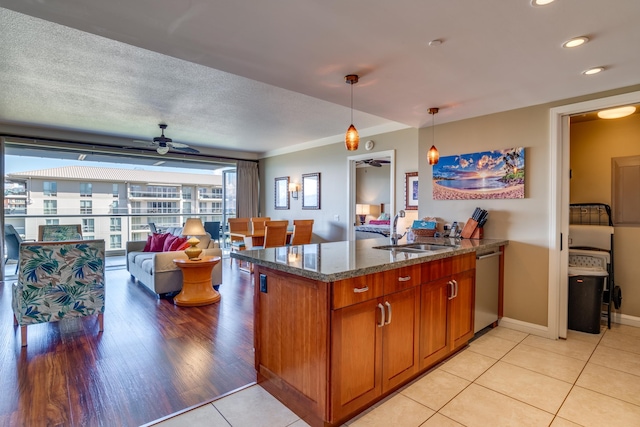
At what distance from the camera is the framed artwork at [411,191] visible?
484 cm

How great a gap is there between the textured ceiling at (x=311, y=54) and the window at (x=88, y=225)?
2559 mm

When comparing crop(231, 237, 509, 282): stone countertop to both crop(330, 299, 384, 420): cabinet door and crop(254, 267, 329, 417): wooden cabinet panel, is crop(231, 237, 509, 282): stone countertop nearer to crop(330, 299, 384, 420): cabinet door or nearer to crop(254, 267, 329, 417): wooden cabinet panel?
crop(254, 267, 329, 417): wooden cabinet panel

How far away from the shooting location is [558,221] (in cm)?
308

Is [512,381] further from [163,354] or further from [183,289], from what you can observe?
[183,289]

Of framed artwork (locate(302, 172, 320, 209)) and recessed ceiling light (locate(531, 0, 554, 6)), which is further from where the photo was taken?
framed artwork (locate(302, 172, 320, 209))

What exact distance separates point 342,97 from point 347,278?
1.93 m

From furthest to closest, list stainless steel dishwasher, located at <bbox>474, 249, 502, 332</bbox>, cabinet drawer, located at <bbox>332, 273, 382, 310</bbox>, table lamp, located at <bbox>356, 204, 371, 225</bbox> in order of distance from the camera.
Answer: table lamp, located at <bbox>356, 204, 371, 225</bbox>, stainless steel dishwasher, located at <bbox>474, 249, 502, 332</bbox>, cabinet drawer, located at <bbox>332, 273, 382, 310</bbox>

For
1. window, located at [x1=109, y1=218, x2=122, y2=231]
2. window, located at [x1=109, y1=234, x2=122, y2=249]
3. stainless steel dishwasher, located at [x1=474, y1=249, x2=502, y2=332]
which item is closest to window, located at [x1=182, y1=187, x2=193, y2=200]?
window, located at [x1=109, y1=218, x2=122, y2=231]

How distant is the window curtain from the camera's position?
7.76 metres

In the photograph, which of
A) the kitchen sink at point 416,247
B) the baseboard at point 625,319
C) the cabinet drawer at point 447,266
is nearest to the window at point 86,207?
the kitchen sink at point 416,247

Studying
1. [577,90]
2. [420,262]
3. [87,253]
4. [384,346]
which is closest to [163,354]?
[87,253]

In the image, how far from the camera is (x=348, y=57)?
→ 2229 mm

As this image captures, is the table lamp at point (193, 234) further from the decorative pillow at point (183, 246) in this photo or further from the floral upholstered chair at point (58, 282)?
the floral upholstered chair at point (58, 282)

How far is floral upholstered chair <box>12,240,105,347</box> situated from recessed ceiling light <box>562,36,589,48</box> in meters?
4.19
